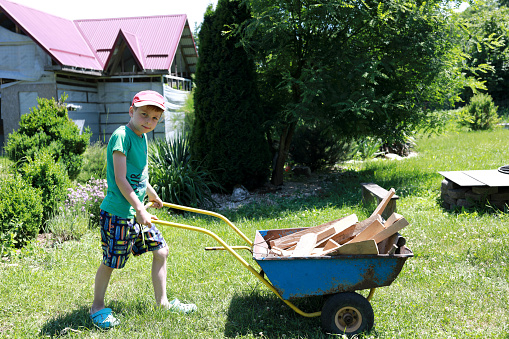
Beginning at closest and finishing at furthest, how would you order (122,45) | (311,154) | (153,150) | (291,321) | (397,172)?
(291,321) → (153,150) → (397,172) → (311,154) → (122,45)

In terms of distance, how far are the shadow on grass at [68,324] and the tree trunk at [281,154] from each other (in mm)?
5639

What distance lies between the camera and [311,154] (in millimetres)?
10242

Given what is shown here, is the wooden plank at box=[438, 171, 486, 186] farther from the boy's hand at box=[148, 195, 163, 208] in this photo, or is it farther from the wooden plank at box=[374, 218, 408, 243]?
the boy's hand at box=[148, 195, 163, 208]

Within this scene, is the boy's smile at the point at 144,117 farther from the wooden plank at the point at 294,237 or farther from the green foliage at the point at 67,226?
the green foliage at the point at 67,226

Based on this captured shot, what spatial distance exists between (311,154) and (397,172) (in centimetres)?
210

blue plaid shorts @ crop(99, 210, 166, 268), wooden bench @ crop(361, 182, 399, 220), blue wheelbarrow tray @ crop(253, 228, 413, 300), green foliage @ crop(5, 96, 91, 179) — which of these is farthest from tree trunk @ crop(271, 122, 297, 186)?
blue wheelbarrow tray @ crop(253, 228, 413, 300)

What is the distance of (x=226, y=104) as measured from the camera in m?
7.73

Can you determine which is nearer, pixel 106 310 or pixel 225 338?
pixel 225 338

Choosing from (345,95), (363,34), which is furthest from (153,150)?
(363,34)

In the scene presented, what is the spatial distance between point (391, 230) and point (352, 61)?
17.5ft

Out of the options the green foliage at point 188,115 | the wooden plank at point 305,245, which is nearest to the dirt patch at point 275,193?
the green foliage at point 188,115

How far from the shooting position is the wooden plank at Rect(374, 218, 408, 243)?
3000 mm

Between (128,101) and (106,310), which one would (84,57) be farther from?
(106,310)

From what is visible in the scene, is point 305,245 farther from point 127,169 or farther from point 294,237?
point 127,169
